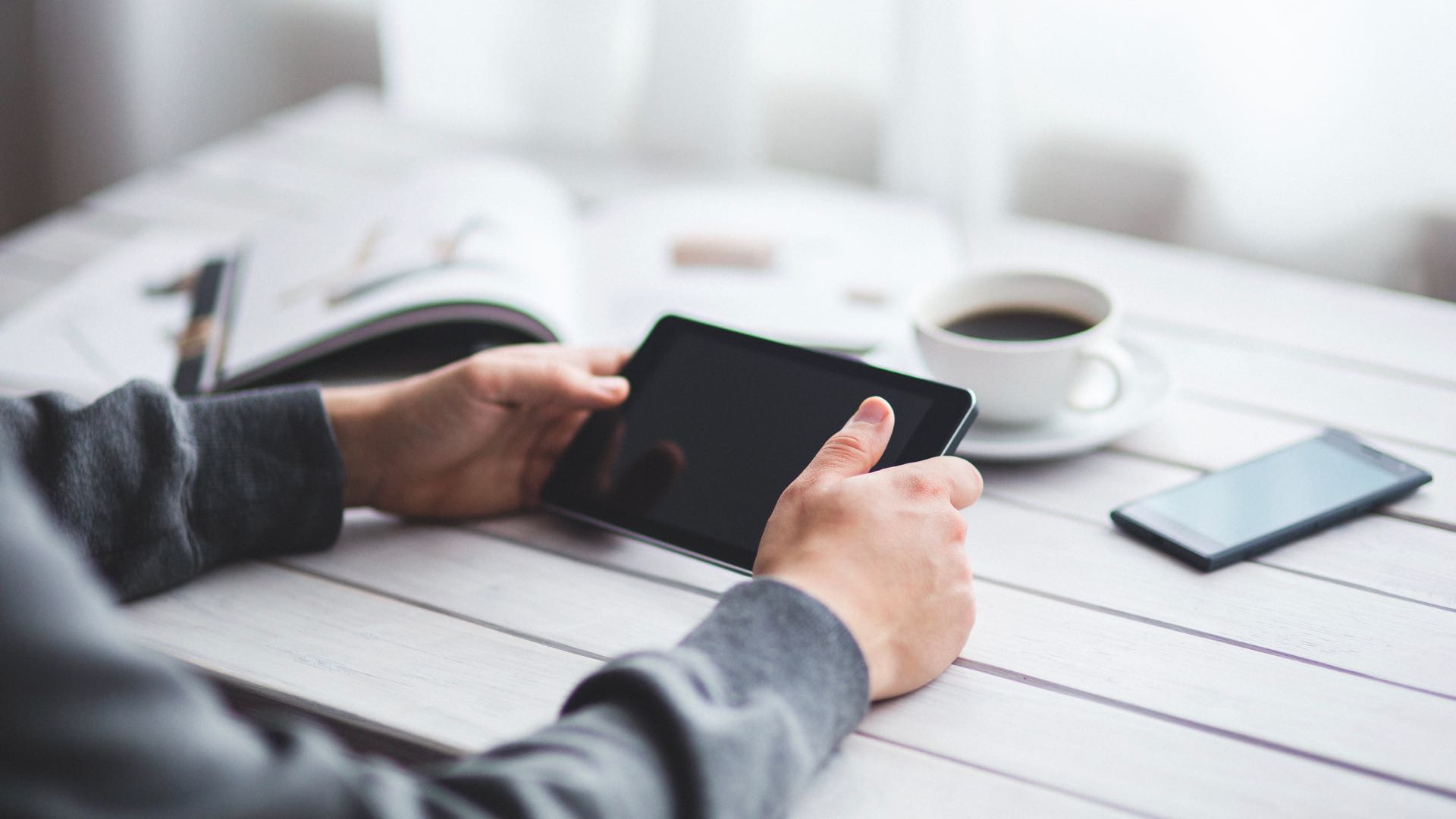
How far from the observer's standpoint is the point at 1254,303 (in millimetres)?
965

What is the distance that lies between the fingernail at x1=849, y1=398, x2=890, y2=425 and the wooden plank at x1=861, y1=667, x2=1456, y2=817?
0.13m

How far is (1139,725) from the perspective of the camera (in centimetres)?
54

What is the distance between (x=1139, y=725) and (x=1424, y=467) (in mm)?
347

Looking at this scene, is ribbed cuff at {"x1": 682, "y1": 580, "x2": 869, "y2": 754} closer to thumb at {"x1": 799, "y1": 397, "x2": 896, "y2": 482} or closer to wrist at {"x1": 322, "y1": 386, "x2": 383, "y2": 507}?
thumb at {"x1": 799, "y1": 397, "x2": 896, "y2": 482}

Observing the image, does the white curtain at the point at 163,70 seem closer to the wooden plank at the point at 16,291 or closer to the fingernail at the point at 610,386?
the wooden plank at the point at 16,291

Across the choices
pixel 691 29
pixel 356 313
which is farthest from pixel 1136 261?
pixel 356 313

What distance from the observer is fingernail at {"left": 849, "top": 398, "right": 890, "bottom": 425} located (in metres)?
0.60

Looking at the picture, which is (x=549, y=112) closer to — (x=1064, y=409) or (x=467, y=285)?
(x=467, y=285)

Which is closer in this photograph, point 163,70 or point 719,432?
point 719,432

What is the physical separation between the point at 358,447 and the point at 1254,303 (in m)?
0.71

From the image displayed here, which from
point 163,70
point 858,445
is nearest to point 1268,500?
point 858,445

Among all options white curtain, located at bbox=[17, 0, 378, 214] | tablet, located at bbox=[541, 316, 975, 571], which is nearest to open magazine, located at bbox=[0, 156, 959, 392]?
tablet, located at bbox=[541, 316, 975, 571]

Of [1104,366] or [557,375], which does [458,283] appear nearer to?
[557,375]

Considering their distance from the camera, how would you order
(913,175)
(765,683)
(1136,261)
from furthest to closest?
1. (913,175)
2. (1136,261)
3. (765,683)
